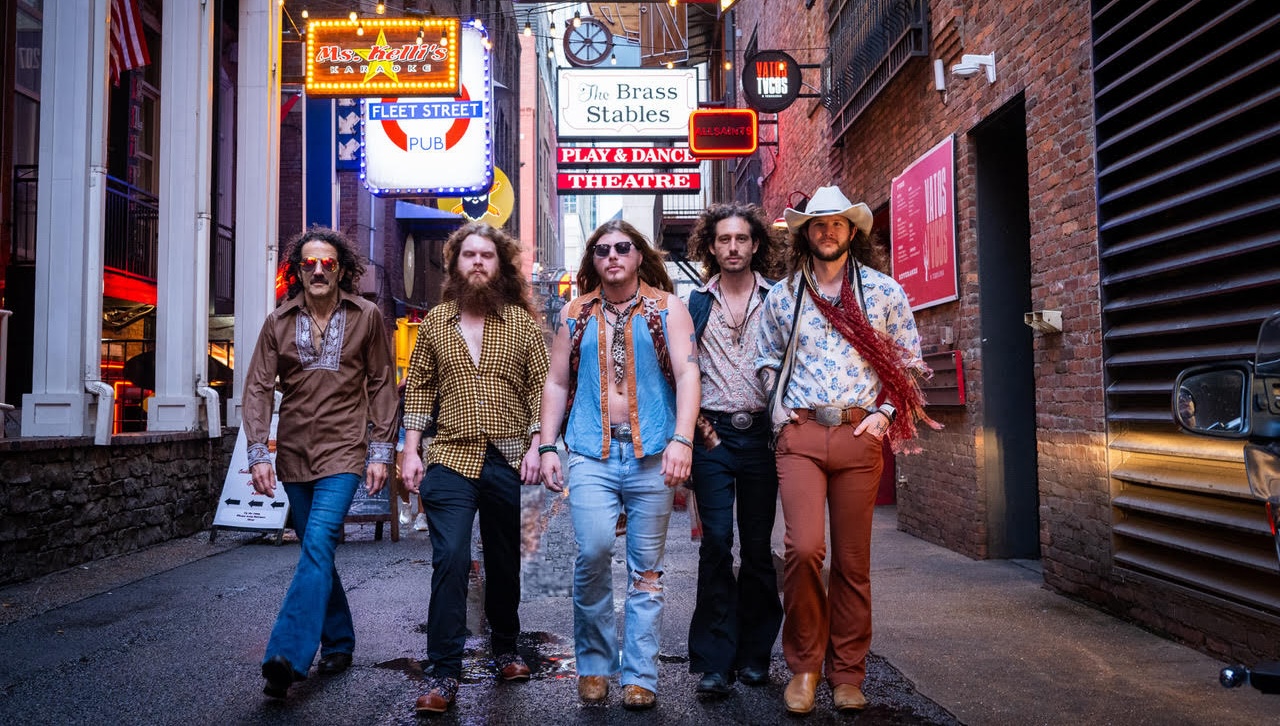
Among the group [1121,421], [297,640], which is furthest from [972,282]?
[297,640]

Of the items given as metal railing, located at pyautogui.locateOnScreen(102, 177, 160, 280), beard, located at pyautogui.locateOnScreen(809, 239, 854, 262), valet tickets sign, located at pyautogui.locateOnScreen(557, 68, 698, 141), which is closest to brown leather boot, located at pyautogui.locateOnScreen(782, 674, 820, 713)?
beard, located at pyautogui.locateOnScreen(809, 239, 854, 262)

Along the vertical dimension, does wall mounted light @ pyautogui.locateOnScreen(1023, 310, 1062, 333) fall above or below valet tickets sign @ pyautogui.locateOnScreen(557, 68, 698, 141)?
below

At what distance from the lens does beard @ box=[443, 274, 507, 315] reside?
4832 mm

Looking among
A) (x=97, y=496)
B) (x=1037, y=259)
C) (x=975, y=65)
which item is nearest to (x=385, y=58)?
(x=97, y=496)

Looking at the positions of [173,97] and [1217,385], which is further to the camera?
[173,97]

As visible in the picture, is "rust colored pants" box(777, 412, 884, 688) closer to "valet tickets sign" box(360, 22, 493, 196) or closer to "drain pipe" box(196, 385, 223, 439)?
"drain pipe" box(196, 385, 223, 439)

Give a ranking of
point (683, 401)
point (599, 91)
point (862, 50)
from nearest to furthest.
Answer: point (683, 401) < point (862, 50) < point (599, 91)

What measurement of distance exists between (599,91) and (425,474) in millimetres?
13040

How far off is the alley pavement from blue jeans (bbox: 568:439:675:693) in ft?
0.84

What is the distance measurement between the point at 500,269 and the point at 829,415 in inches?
66.6

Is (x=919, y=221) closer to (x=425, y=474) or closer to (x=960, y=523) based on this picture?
(x=960, y=523)

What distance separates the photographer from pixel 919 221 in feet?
31.5

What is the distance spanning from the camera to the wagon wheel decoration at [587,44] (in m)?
19.4

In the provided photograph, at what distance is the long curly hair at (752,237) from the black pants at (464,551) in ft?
4.45
